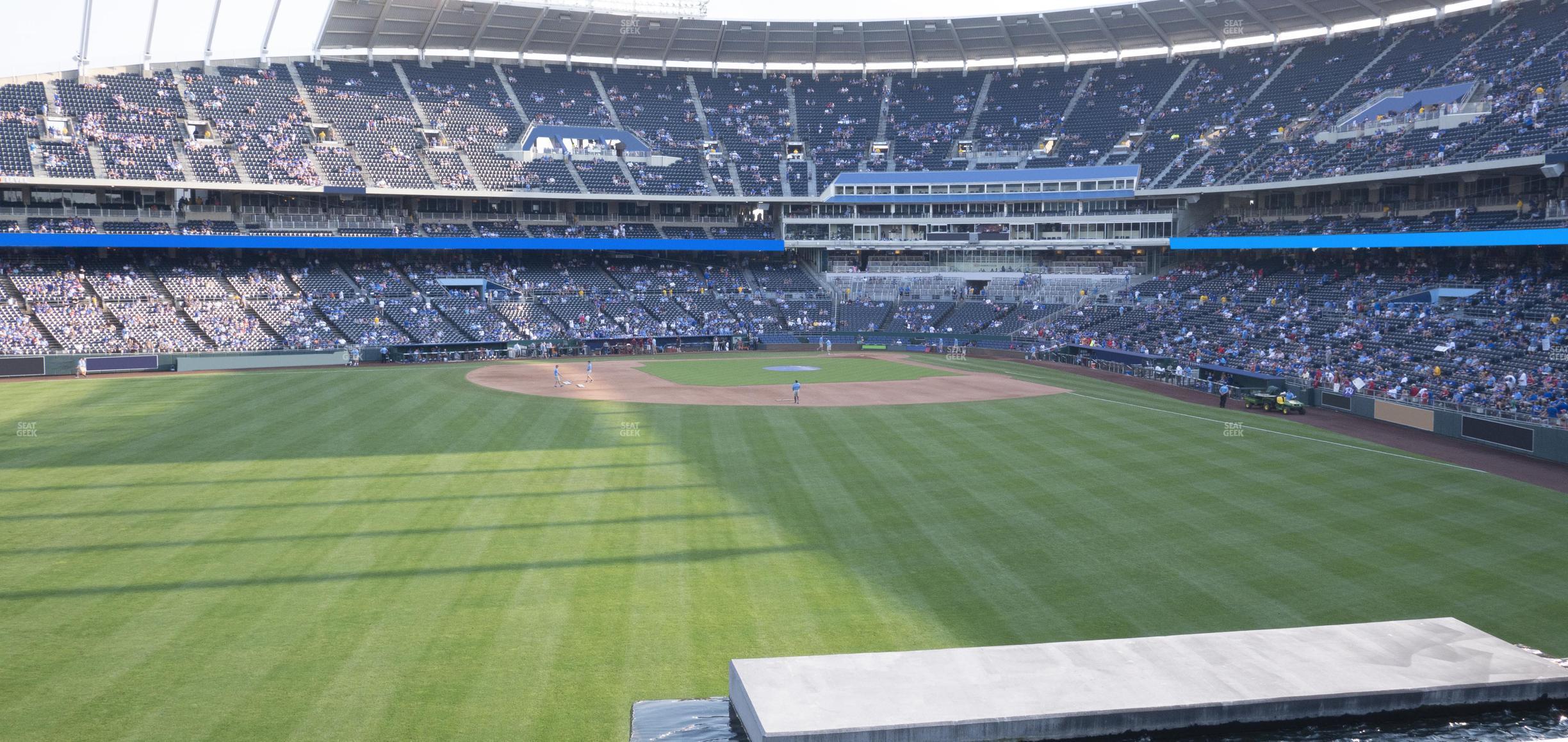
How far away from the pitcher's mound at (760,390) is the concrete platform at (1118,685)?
30655 mm

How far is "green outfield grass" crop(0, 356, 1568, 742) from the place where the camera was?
13547 mm

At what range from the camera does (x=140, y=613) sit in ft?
51.9

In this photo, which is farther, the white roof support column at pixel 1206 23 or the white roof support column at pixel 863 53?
the white roof support column at pixel 863 53

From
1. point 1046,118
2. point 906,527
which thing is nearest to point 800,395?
point 906,527

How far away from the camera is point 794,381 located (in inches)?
1793

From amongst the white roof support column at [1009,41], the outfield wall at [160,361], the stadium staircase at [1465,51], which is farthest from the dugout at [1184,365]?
the outfield wall at [160,361]

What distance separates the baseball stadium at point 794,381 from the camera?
12844 mm

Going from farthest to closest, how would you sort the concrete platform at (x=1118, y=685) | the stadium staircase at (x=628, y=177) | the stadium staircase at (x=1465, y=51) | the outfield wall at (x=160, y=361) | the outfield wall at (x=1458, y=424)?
the stadium staircase at (x=628, y=177) < the stadium staircase at (x=1465, y=51) < the outfield wall at (x=160, y=361) < the outfield wall at (x=1458, y=424) < the concrete platform at (x=1118, y=685)

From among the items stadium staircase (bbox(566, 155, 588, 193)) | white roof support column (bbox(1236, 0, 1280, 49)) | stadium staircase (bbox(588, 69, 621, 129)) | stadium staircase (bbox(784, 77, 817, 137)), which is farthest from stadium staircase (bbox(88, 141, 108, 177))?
white roof support column (bbox(1236, 0, 1280, 49))

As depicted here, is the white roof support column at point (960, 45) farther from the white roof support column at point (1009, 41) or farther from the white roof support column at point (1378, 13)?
Result: the white roof support column at point (1378, 13)

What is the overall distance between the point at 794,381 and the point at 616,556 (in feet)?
87.5

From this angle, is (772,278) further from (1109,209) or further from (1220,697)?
(1220,697)

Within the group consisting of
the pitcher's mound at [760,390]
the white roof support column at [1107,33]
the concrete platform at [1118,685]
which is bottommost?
the pitcher's mound at [760,390]

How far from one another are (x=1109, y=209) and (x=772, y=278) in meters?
26.8
